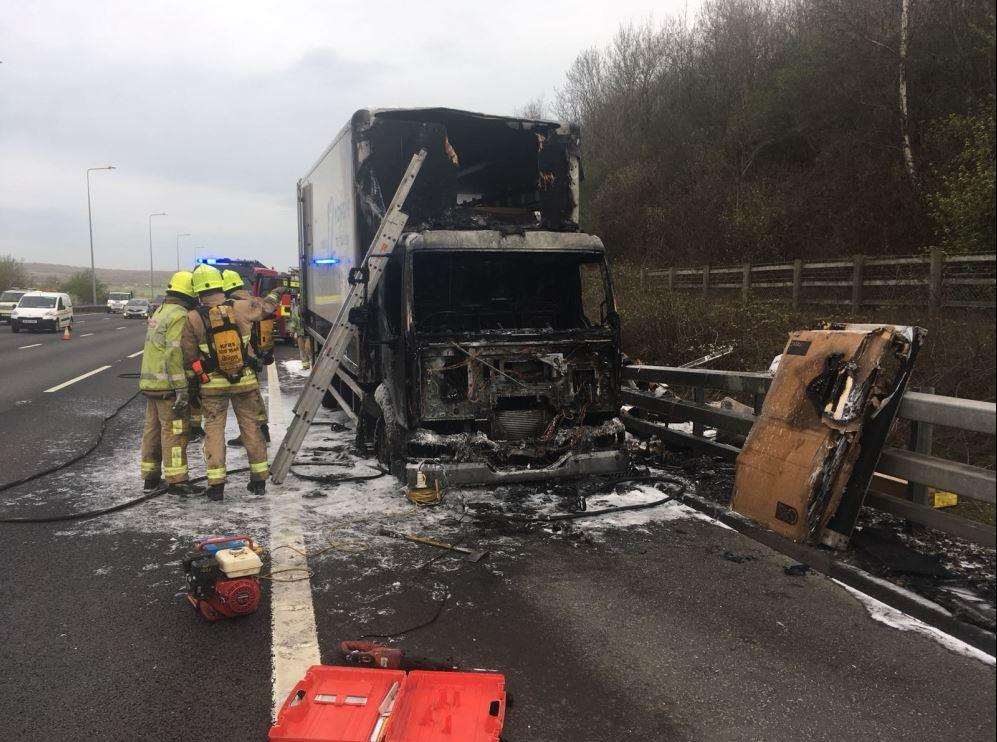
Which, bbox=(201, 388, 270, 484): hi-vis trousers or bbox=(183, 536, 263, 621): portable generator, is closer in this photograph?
bbox=(183, 536, 263, 621): portable generator

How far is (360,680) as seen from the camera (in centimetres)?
299

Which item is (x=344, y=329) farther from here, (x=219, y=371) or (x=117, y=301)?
(x=117, y=301)

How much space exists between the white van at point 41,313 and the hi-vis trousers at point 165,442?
26521mm

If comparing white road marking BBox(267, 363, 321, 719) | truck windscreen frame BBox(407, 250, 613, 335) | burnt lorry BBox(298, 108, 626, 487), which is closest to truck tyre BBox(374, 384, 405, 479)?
burnt lorry BBox(298, 108, 626, 487)

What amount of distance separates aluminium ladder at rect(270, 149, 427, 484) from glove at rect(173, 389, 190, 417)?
2.97 feet

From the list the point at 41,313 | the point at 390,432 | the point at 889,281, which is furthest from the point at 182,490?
the point at 41,313

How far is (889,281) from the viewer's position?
2.16 m

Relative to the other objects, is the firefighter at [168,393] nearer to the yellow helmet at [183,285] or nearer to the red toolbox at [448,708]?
the yellow helmet at [183,285]

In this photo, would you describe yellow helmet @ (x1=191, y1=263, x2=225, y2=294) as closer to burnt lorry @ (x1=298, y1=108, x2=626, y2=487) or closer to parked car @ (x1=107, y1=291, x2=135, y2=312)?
burnt lorry @ (x1=298, y1=108, x2=626, y2=487)

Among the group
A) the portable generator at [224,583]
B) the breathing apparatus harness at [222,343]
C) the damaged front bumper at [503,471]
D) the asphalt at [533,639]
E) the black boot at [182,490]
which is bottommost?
the asphalt at [533,639]

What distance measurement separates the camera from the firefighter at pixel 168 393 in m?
6.14

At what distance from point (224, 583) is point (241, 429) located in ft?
9.25

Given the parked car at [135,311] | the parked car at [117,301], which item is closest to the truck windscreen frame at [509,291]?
the parked car at [135,311]

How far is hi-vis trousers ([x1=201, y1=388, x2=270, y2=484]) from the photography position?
19.9 feet
